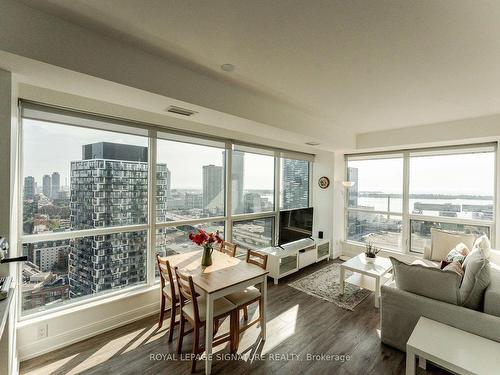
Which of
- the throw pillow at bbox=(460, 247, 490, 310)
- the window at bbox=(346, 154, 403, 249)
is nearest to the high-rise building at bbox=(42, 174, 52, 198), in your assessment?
the throw pillow at bbox=(460, 247, 490, 310)

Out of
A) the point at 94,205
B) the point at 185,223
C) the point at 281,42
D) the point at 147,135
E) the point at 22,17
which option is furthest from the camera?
the point at 185,223

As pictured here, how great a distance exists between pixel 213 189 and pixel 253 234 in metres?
1.21

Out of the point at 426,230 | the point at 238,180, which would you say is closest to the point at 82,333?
the point at 238,180

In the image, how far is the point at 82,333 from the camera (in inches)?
97.7

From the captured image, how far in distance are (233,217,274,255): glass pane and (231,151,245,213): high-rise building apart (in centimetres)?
30

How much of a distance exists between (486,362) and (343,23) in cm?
243

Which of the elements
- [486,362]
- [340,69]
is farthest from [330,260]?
[340,69]

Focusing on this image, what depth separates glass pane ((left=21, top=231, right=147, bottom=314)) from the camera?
2404 mm

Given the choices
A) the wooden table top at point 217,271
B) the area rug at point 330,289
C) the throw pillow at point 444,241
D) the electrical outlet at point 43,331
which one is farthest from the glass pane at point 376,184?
the electrical outlet at point 43,331

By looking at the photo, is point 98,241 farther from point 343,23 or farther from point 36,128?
point 343,23

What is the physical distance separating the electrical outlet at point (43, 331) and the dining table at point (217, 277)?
127 centimetres

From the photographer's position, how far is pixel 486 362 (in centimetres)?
158

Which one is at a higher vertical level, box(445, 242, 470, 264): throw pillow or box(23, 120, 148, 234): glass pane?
box(23, 120, 148, 234): glass pane

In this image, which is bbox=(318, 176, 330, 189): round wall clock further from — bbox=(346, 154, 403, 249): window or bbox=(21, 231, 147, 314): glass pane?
bbox=(21, 231, 147, 314): glass pane
